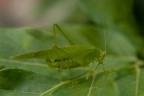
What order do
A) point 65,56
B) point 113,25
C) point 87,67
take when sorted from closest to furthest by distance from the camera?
1. point 65,56
2. point 87,67
3. point 113,25

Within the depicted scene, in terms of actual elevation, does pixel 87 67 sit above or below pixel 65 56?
below

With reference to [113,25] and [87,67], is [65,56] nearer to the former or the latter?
[87,67]

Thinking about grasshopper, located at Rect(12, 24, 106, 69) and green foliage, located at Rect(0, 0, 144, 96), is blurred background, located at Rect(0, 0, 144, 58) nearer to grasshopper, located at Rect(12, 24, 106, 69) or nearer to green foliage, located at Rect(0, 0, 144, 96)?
green foliage, located at Rect(0, 0, 144, 96)

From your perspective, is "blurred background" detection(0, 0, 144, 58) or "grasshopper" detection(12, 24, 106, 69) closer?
"grasshopper" detection(12, 24, 106, 69)

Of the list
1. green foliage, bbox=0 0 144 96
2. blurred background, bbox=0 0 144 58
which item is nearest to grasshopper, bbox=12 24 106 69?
green foliage, bbox=0 0 144 96

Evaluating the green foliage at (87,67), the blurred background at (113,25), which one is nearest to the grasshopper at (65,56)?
the green foliage at (87,67)

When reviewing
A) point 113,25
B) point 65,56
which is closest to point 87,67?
point 65,56

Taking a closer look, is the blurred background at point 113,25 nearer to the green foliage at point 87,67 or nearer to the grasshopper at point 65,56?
the green foliage at point 87,67

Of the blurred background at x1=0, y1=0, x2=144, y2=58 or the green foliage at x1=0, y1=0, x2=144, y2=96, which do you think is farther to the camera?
the blurred background at x1=0, y1=0, x2=144, y2=58

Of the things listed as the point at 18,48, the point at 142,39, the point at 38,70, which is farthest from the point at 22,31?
the point at 142,39
